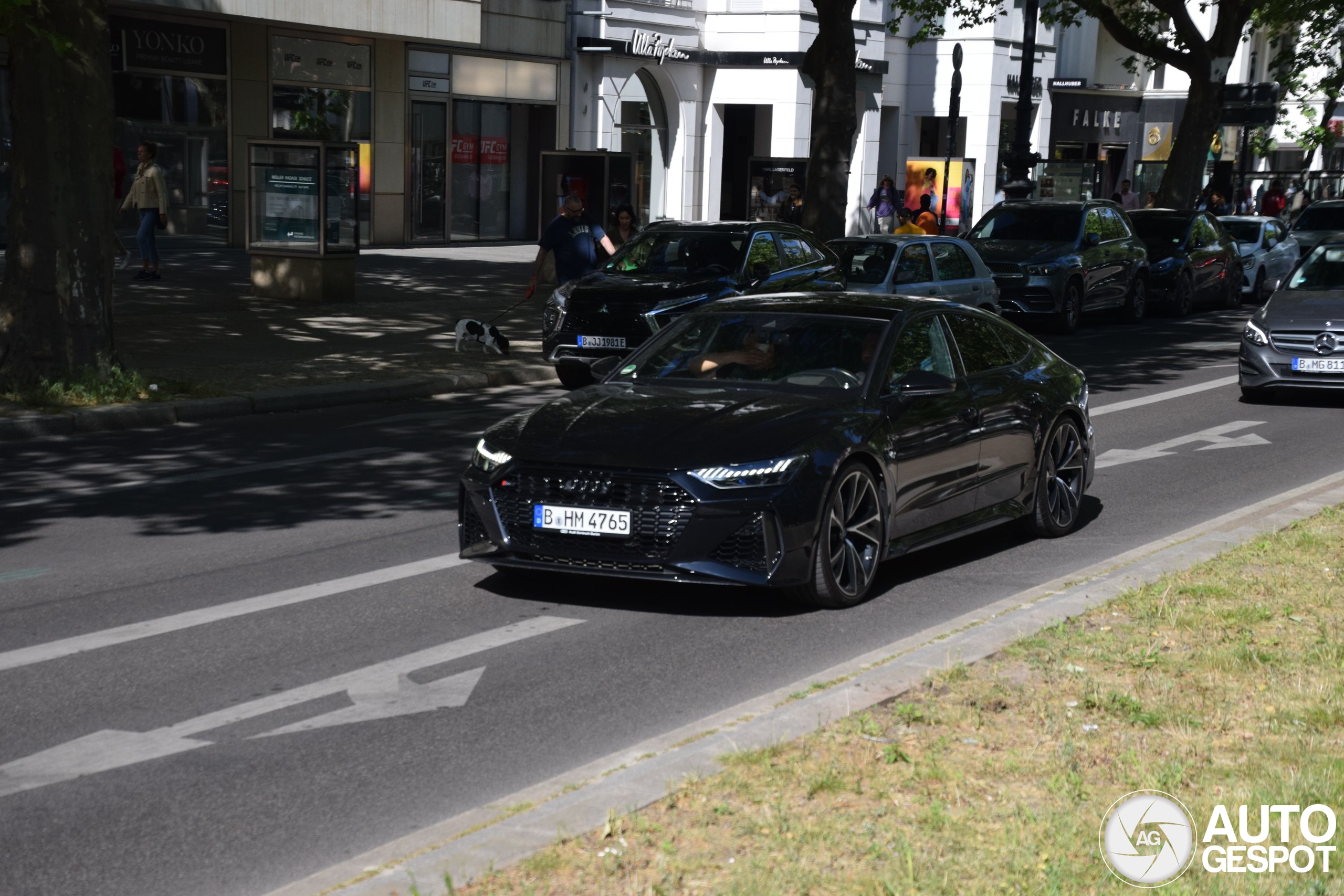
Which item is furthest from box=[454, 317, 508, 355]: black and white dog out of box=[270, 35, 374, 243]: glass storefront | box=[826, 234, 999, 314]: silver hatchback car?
box=[270, 35, 374, 243]: glass storefront

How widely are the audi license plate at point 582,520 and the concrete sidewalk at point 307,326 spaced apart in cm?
777

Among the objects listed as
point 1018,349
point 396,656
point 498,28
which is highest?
point 498,28

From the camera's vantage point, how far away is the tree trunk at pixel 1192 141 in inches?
1458

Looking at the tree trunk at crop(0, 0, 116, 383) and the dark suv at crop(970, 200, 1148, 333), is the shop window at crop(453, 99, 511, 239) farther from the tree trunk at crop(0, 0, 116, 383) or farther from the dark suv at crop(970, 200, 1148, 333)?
the tree trunk at crop(0, 0, 116, 383)

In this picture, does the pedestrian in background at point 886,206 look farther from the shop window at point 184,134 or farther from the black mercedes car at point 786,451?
the black mercedes car at point 786,451

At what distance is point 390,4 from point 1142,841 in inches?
1167

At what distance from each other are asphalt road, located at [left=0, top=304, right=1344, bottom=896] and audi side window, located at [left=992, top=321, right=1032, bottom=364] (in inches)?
42.8

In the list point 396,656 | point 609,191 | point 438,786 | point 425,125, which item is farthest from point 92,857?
point 425,125

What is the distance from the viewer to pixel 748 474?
25.1ft

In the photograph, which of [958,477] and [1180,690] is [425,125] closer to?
[958,477]

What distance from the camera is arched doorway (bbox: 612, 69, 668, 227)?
42.4m

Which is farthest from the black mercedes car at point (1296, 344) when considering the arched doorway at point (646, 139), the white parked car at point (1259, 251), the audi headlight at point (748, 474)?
the arched doorway at point (646, 139)

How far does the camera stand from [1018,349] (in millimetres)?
9969

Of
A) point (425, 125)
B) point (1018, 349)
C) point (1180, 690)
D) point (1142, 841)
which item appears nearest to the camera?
point (1142, 841)
